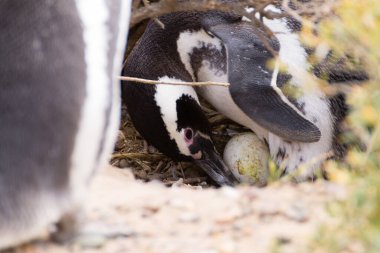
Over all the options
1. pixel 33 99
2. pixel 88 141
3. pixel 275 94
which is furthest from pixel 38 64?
pixel 275 94

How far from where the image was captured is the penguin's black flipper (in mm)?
2879

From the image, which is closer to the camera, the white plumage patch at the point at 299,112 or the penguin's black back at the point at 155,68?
the white plumage patch at the point at 299,112

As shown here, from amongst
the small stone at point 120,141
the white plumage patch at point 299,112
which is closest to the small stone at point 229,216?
the white plumage patch at point 299,112

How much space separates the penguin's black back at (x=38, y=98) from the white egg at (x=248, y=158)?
1578 mm

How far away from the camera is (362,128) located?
4.54 feet

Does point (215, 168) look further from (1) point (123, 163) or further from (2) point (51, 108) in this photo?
(2) point (51, 108)

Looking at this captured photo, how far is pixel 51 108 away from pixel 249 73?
1.49 meters

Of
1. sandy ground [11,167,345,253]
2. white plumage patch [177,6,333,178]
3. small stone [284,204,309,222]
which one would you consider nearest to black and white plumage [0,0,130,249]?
sandy ground [11,167,345,253]

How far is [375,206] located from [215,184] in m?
2.02

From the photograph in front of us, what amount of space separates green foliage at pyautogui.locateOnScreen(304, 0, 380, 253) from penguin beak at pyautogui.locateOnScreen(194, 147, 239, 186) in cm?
171

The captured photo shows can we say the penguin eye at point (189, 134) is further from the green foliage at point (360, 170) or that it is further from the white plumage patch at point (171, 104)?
the green foliage at point (360, 170)

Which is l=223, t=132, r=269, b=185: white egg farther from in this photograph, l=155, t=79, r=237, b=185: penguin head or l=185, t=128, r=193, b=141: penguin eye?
l=185, t=128, r=193, b=141: penguin eye

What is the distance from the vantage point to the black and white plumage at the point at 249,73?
2896mm

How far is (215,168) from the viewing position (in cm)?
323
